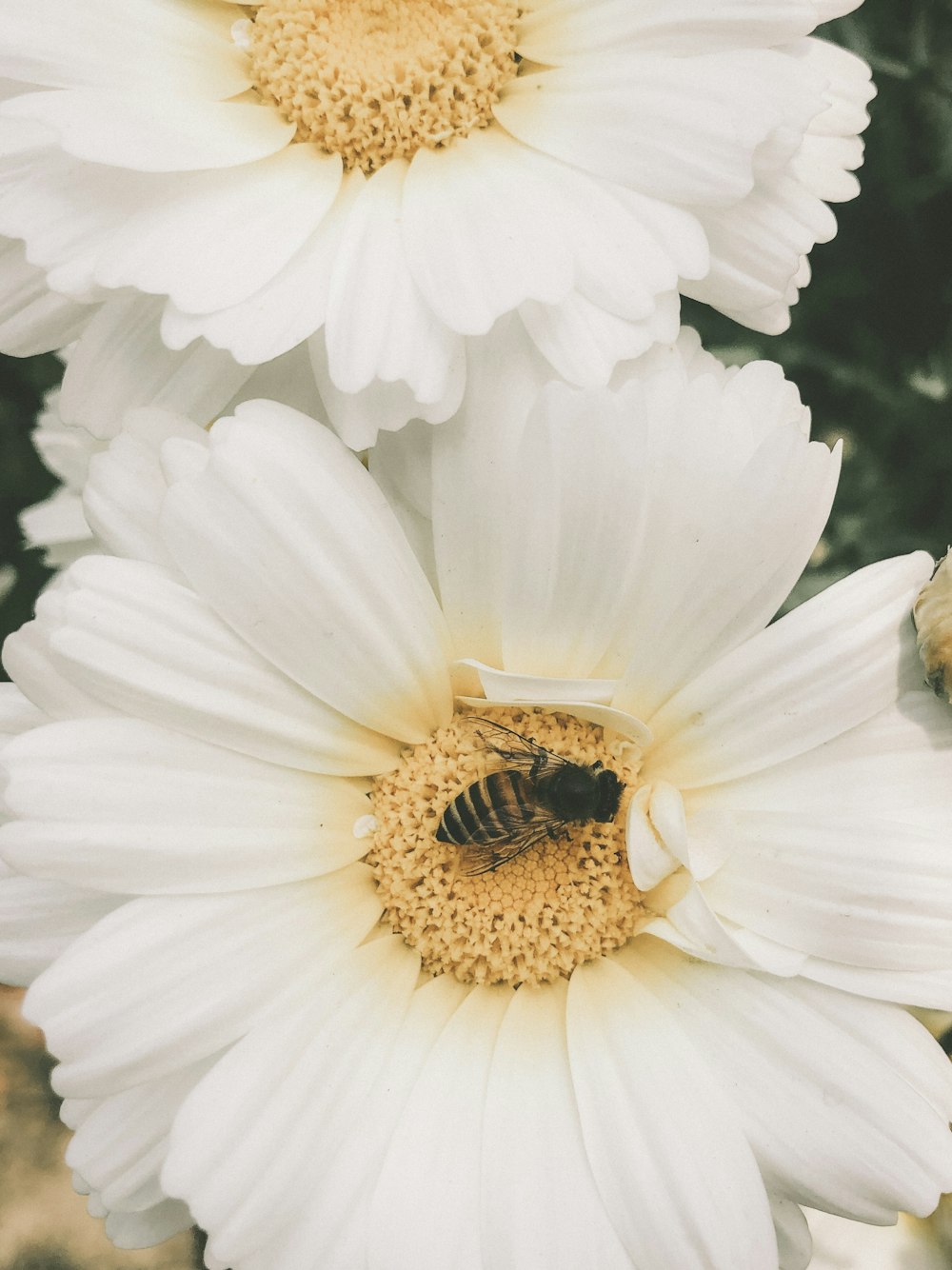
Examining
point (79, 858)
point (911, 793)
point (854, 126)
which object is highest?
point (854, 126)

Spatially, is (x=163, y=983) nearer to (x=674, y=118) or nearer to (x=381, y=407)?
(x=381, y=407)

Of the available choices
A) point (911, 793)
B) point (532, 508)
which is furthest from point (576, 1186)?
point (532, 508)

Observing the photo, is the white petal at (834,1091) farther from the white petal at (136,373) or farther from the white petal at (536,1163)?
the white petal at (136,373)

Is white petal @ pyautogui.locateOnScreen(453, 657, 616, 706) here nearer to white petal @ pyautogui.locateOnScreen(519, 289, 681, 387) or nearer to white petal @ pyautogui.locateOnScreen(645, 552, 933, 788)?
white petal @ pyautogui.locateOnScreen(645, 552, 933, 788)

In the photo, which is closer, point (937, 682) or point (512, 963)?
point (937, 682)

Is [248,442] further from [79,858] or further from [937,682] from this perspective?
[937,682]

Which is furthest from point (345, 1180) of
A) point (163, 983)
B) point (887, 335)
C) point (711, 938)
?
point (887, 335)

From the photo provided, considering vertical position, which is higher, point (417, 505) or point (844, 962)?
point (417, 505)
